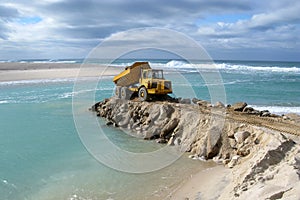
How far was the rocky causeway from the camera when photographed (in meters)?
5.82

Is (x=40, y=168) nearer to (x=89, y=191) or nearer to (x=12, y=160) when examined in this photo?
(x=12, y=160)

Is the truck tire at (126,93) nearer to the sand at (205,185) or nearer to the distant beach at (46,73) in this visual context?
the sand at (205,185)

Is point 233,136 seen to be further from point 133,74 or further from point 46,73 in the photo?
point 46,73

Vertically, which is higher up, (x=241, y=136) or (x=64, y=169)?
(x=241, y=136)

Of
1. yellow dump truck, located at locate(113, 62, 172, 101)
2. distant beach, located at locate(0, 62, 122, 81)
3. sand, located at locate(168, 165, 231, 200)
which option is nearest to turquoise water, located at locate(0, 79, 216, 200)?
sand, located at locate(168, 165, 231, 200)

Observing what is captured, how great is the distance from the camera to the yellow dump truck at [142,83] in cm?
1374

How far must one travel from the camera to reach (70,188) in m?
7.79

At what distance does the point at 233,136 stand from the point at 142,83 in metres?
5.72

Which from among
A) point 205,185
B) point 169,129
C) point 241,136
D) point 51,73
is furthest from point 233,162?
point 51,73

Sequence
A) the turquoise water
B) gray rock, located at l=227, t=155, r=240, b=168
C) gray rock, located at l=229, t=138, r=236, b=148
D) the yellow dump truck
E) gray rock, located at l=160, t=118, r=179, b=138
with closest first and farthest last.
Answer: the turquoise water < gray rock, located at l=227, t=155, r=240, b=168 < gray rock, located at l=229, t=138, r=236, b=148 < gray rock, located at l=160, t=118, r=179, b=138 < the yellow dump truck

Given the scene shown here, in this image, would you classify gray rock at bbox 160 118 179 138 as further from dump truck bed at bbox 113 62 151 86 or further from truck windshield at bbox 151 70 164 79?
dump truck bed at bbox 113 62 151 86

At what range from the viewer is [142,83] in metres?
14.2

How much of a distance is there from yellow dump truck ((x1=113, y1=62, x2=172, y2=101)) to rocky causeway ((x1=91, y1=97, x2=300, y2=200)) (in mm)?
520

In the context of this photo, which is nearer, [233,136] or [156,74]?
[233,136]
